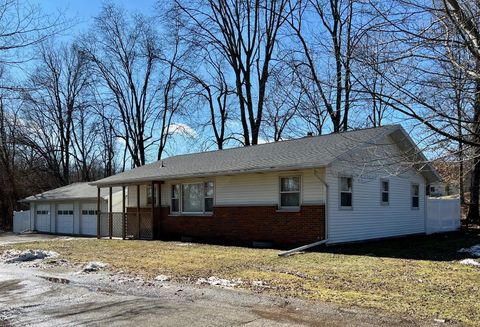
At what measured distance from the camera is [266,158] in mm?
19703

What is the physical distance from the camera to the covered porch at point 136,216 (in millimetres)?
23391

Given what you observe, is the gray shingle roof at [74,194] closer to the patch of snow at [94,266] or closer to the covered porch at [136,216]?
the covered porch at [136,216]

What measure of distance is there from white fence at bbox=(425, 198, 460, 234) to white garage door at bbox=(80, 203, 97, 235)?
18637 mm

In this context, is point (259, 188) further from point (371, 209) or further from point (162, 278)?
point (162, 278)

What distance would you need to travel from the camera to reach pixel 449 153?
7051 millimetres

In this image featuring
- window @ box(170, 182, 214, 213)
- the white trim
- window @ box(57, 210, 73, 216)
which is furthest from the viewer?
window @ box(57, 210, 73, 216)

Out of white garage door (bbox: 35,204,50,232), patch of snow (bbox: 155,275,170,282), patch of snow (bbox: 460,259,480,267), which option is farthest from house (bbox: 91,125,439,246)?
white garage door (bbox: 35,204,50,232)

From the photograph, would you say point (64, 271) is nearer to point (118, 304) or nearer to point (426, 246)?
point (118, 304)

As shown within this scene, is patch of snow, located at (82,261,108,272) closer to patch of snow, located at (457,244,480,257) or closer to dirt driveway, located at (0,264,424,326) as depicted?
dirt driveway, located at (0,264,424,326)

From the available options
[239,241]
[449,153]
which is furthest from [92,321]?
[239,241]

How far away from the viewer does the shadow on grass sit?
14789 millimetres

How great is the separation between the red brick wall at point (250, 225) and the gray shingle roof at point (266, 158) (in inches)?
64.3

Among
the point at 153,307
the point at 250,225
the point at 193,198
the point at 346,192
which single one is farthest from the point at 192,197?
the point at 153,307

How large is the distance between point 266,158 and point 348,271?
8.72m
